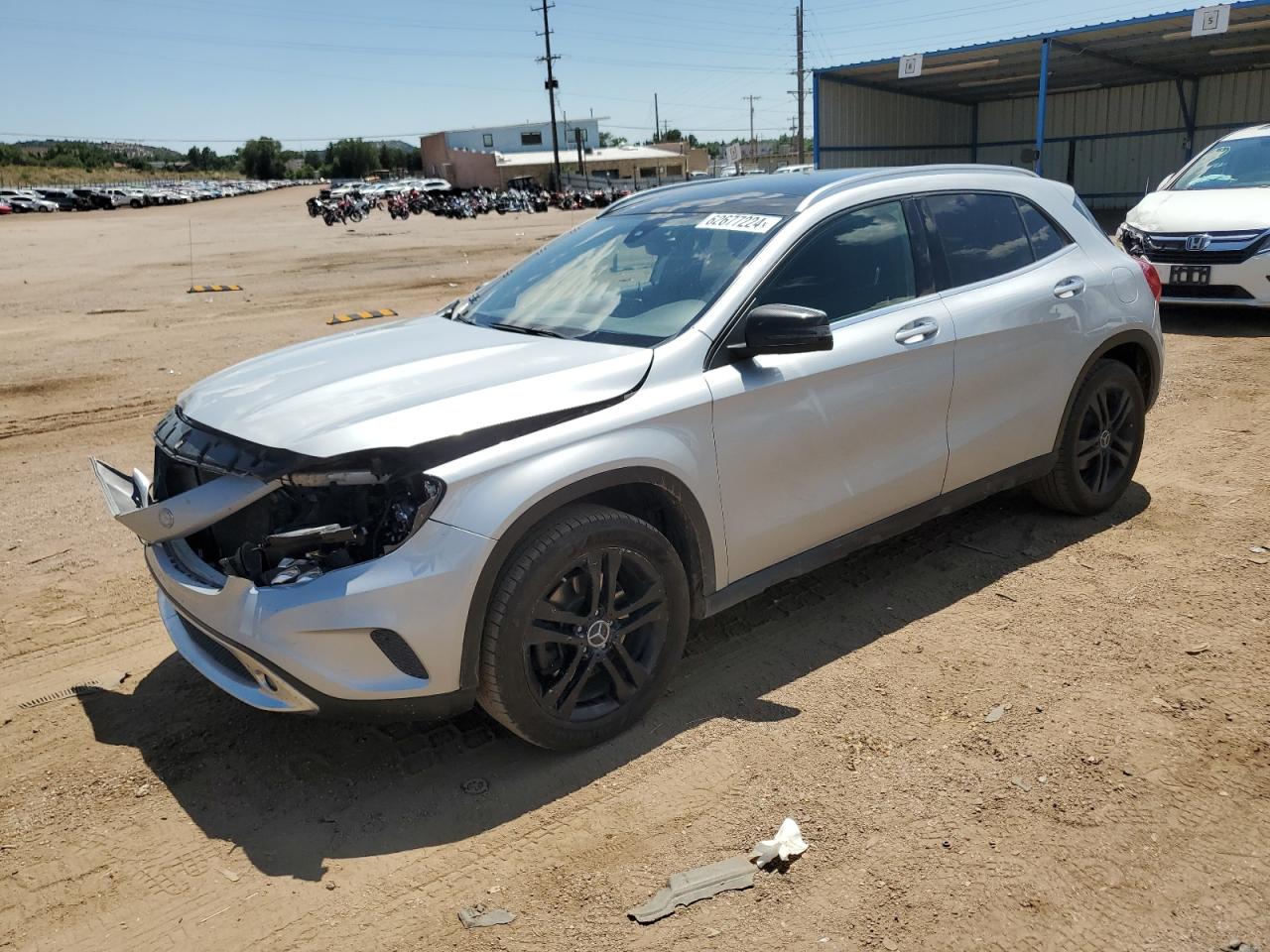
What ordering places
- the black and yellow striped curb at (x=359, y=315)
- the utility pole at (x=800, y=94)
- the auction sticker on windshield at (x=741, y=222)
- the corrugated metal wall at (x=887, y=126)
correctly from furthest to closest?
the utility pole at (x=800, y=94) → the corrugated metal wall at (x=887, y=126) → the black and yellow striped curb at (x=359, y=315) → the auction sticker on windshield at (x=741, y=222)

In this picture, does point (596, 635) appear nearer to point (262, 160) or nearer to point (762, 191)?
point (762, 191)

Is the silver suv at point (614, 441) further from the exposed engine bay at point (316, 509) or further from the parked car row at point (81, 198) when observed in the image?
the parked car row at point (81, 198)

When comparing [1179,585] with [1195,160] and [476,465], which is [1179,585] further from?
[1195,160]

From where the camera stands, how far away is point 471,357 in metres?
3.43

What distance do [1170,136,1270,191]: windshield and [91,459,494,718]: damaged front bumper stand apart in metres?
10.5

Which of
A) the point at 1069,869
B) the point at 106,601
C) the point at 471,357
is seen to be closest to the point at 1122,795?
the point at 1069,869

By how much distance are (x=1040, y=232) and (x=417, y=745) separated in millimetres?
3609

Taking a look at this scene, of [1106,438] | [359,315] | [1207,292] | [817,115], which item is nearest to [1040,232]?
[1106,438]

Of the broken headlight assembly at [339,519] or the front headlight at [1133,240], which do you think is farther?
the front headlight at [1133,240]

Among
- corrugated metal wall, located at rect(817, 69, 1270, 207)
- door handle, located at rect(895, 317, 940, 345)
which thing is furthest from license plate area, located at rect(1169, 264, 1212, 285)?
corrugated metal wall, located at rect(817, 69, 1270, 207)

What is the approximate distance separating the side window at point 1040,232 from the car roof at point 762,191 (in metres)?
0.20

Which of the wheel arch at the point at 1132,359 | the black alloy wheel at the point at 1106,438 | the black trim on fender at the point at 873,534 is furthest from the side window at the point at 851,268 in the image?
the black alloy wheel at the point at 1106,438

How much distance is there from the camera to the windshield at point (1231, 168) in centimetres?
1023

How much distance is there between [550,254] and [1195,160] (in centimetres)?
960
